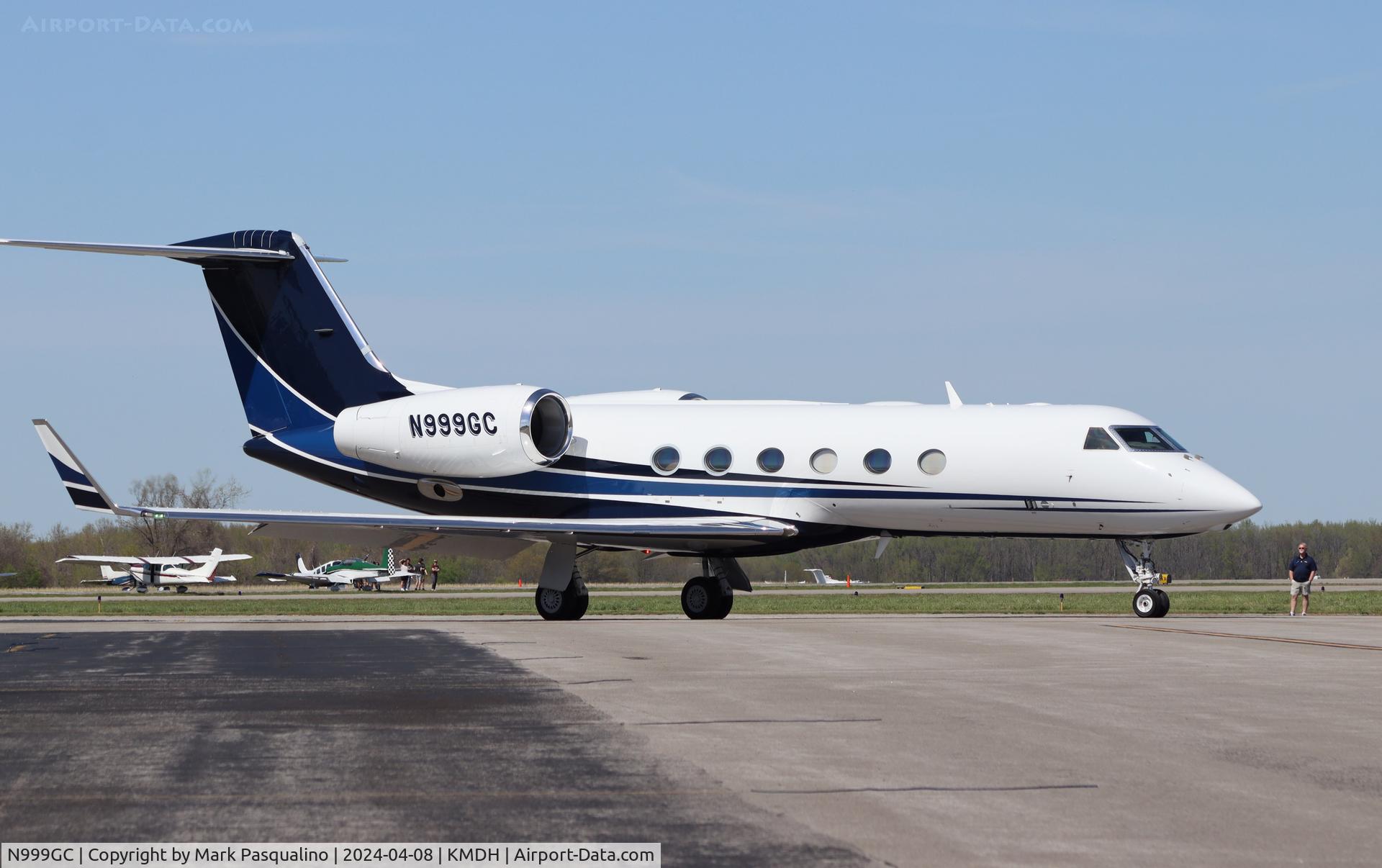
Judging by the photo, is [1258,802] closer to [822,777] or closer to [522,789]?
[822,777]

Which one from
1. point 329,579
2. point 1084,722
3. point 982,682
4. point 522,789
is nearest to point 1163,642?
point 982,682

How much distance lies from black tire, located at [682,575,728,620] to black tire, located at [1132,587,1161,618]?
6.63 meters

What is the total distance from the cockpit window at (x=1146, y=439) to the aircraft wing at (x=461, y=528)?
524 cm

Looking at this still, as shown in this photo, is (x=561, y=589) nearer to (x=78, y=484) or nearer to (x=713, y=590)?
(x=713, y=590)

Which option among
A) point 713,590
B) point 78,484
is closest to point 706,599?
point 713,590

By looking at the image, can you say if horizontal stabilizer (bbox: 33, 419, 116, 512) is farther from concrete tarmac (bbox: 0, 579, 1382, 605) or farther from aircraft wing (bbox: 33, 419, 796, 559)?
concrete tarmac (bbox: 0, 579, 1382, 605)

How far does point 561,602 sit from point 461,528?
2433 mm

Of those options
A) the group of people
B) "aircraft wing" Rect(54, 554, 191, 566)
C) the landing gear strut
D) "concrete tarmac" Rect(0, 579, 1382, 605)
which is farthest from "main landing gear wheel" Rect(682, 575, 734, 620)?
"aircraft wing" Rect(54, 554, 191, 566)

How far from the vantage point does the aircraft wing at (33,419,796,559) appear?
22203mm

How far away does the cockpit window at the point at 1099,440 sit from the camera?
22.7 meters

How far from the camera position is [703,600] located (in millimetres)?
24812

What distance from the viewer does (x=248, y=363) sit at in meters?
27.3

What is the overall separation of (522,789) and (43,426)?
18921mm

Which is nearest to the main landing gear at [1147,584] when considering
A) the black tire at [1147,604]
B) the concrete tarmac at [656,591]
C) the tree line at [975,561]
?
the black tire at [1147,604]
